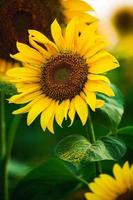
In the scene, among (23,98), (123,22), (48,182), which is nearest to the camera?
(23,98)

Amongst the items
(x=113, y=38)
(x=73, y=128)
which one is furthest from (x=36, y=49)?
(x=113, y=38)

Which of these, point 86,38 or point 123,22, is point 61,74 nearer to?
point 86,38

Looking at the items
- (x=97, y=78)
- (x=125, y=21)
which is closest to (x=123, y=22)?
(x=125, y=21)

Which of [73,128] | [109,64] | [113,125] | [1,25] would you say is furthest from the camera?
[73,128]

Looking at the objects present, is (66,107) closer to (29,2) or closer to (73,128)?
(29,2)

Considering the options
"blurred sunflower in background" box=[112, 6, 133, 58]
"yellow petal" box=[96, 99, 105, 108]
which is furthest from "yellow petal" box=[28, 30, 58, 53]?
"blurred sunflower in background" box=[112, 6, 133, 58]

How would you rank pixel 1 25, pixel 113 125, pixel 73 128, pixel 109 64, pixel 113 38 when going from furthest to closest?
pixel 113 38
pixel 73 128
pixel 1 25
pixel 113 125
pixel 109 64

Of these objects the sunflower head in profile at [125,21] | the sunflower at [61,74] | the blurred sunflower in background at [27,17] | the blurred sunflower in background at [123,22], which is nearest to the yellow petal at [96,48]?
the sunflower at [61,74]
